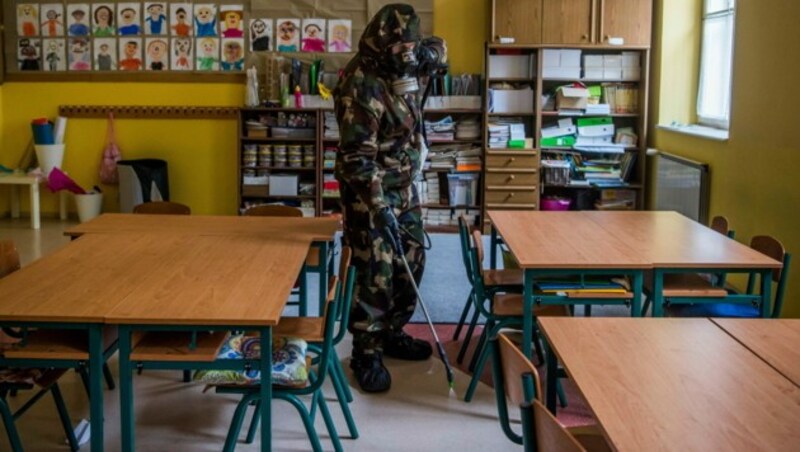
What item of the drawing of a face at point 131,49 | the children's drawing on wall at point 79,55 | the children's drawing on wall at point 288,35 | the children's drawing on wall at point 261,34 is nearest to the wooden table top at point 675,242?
the children's drawing on wall at point 288,35

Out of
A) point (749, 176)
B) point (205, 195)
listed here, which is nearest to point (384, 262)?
point (749, 176)

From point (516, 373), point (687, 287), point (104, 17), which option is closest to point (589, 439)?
point (516, 373)

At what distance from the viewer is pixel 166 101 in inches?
320

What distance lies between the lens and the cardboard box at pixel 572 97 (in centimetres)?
763

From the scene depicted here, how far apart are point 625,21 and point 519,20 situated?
840mm

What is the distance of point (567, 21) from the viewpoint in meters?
7.49

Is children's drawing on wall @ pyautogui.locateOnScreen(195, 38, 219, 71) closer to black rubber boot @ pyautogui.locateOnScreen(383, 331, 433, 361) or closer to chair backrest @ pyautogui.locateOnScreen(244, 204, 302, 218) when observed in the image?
chair backrest @ pyautogui.locateOnScreen(244, 204, 302, 218)

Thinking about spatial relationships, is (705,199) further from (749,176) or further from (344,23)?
(344,23)

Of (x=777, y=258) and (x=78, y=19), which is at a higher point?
(x=78, y=19)

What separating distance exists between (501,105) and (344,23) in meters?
1.50

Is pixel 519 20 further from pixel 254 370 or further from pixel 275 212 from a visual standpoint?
pixel 254 370

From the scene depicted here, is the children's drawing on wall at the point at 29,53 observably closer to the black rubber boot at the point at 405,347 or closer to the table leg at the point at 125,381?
the black rubber boot at the point at 405,347

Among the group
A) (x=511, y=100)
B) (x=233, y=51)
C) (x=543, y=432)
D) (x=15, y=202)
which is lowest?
(x=15, y=202)

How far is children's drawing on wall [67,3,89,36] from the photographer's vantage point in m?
8.05
